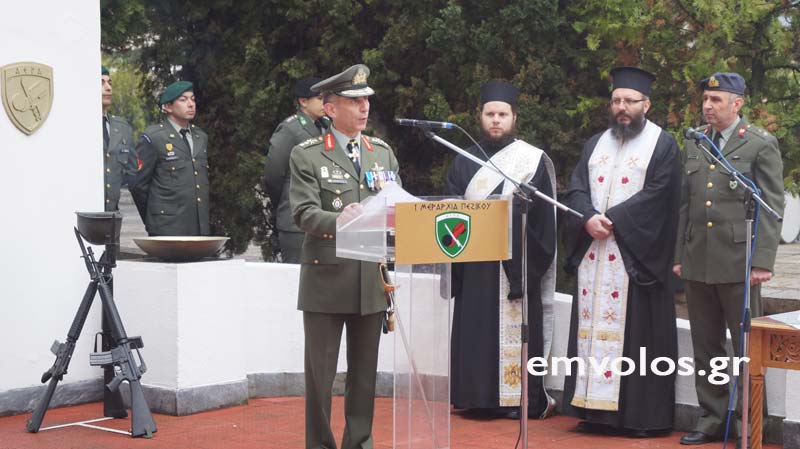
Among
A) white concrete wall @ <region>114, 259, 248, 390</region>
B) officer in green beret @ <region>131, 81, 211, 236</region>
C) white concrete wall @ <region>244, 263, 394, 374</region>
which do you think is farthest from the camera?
officer in green beret @ <region>131, 81, 211, 236</region>

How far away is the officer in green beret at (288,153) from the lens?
8398mm

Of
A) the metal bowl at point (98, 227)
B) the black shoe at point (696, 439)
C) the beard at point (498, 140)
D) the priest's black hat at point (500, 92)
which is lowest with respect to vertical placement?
the black shoe at point (696, 439)

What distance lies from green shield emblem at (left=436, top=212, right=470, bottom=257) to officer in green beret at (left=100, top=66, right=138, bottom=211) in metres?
4.06

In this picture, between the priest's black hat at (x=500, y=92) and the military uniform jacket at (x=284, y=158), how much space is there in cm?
154

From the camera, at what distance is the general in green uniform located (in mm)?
6480

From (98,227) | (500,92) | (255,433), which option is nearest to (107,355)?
(98,227)

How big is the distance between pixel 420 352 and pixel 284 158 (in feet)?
11.3

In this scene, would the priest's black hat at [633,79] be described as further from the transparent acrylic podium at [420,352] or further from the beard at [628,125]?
the transparent acrylic podium at [420,352]

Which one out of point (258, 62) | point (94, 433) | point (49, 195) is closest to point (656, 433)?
point (94, 433)

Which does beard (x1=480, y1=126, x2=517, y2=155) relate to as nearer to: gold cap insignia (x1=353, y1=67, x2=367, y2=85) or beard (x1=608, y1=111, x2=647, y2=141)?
beard (x1=608, y1=111, x2=647, y2=141)

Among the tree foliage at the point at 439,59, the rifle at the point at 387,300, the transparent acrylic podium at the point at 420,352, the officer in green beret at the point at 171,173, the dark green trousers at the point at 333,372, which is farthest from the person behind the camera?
the officer in green beret at the point at 171,173

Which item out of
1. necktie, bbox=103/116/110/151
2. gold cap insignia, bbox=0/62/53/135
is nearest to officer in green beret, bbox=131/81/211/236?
necktie, bbox=103/116/110/151

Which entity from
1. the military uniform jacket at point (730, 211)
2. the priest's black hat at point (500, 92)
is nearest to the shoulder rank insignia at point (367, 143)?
the priest's black hat at point (500, 92)

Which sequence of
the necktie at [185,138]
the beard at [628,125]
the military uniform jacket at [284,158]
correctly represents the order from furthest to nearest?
the necktie at [185,138] < the military uniform jacket at [284,158] < the beard at [628,125]
